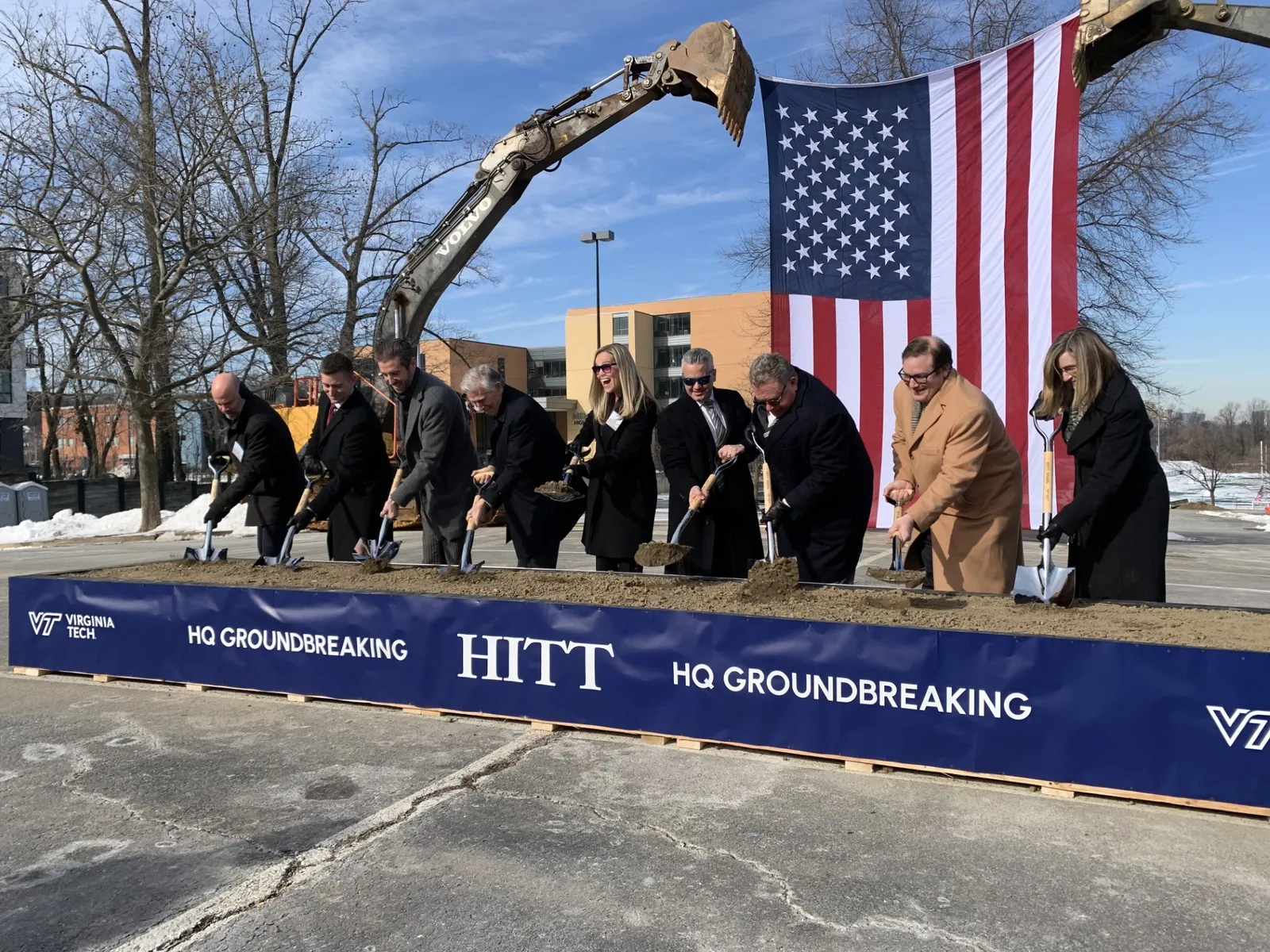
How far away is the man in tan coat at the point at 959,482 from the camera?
4250 millimetres

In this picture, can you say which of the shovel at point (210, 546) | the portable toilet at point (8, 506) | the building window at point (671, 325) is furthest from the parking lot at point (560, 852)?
the building window at point (671, 325)

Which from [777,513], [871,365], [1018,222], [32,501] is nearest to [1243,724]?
[777,513]

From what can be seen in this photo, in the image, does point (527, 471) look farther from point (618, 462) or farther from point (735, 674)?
point (735, 674)

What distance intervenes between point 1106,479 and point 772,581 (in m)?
1.45

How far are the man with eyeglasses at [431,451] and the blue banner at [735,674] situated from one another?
0.97m

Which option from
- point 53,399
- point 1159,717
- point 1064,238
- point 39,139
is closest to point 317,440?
point 1159,717

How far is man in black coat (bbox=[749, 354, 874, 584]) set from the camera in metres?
4.63

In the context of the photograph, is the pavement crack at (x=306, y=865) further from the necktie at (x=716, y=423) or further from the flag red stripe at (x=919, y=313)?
the flag red stripe at (x=919, y=313)

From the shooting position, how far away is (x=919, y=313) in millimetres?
9047

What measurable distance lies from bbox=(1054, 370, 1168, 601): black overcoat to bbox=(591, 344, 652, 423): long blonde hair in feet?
7.40

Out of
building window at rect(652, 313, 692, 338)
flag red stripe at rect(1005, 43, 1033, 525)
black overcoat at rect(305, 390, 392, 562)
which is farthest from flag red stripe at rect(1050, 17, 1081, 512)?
building window at rect(652, 313, 692, 338)

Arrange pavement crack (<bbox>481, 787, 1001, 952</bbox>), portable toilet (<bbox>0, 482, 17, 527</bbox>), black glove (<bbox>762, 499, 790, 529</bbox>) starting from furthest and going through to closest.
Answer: portable toilet (<bbox>0, 482, 17, 527</bbox>)
black glove (<bbox>762, 499, 790, 529</bbox>)
pavement crack (<bbox>481, 787, 1001, 952</bbox>)

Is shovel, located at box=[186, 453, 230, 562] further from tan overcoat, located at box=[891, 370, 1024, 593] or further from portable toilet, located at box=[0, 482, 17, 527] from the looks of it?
portable toilet, located at box=[0, 482, 17, 527]

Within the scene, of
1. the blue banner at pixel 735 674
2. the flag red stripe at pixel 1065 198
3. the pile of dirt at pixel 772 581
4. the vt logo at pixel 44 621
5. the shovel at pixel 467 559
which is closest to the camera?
the blue banner at pixel 735 674
